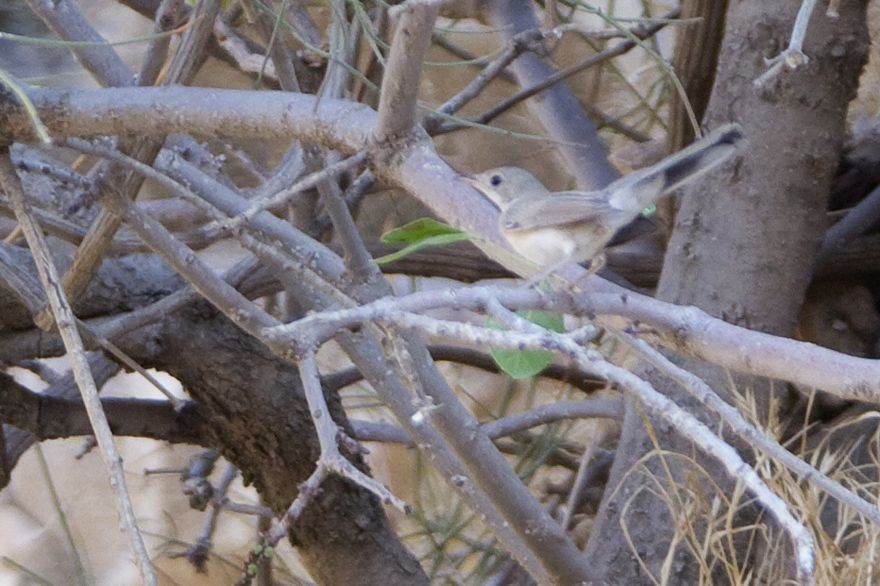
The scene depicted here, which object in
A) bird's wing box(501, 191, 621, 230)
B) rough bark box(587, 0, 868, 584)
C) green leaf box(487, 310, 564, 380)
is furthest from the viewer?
rough bark box(587, 0, 868, 584)

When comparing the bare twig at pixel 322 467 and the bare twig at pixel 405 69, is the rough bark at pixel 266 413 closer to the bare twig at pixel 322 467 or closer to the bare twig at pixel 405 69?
the bare twig at pixel 322 467

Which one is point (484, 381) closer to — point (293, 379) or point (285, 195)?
point (293, 379)

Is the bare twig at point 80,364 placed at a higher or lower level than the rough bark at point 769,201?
lower

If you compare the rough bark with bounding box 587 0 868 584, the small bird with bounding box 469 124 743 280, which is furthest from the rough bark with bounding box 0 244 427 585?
the small bird with bounding box 469 124 743 280

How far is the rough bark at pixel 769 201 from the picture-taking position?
55.8 inches

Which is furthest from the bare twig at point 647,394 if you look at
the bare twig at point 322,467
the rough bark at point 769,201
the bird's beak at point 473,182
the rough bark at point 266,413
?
the rough bark at point 266,413

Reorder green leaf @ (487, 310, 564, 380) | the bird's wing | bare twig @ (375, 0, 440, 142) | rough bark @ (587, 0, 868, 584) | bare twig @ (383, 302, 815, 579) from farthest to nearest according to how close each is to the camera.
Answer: rough bark @ (587, 0, 868, 584) < green leaf @ (487, 310, 564, 380) < the bird's wing < bare twig @ (375, 0, 440, 142) < bare twig @ (383, 302, 815, 579)

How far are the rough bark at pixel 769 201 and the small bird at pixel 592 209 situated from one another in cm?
53

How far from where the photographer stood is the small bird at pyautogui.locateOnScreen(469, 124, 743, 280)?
0.78 meters

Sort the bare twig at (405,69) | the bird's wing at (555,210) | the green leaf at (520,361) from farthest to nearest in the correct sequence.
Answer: the green leaf at (520,361) → the bird's wing at (555,210) → the bare twig at (405,69)

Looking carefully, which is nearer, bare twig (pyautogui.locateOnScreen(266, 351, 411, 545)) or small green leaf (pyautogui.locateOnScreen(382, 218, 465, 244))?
bare twig (pyautogui.locateOnScreen(266, 351, 411, 545))

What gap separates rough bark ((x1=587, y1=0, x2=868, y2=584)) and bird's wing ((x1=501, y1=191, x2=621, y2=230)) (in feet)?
1.81

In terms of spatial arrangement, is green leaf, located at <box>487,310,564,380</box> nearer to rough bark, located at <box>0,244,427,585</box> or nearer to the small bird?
the small bird

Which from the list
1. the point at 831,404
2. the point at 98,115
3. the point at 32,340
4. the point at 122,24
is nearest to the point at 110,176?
the point at 98,115
